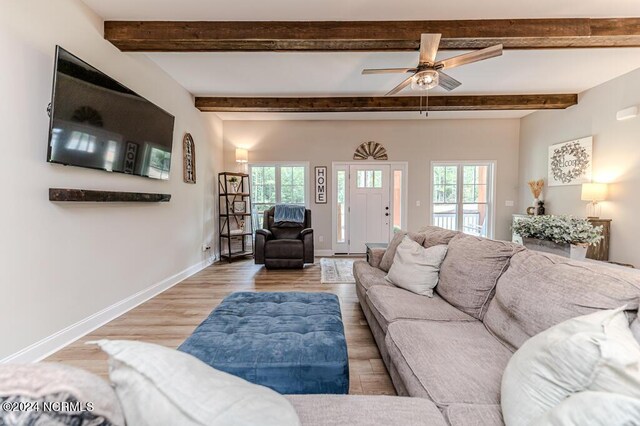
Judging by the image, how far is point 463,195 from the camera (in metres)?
5.90

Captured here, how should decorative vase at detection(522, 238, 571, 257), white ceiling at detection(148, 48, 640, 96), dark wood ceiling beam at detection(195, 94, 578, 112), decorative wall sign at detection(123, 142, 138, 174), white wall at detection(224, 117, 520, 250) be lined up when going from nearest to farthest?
decorative wall sign at detection(123, 142, 138, 174) < decorative vase at detection(522, 238, 571, 257) < white ceiling at detection(148, 48, 640, 96) < dark wood ceiling beam at detection(195, 94, 578, 112) < white wall at detection(224, 117, 520, 250)

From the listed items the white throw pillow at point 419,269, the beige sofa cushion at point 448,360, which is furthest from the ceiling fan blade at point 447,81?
the beige sofa cushion at point 448,360

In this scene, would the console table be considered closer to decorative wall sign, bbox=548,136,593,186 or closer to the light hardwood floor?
decorative wall sign, bbox=548,136,593,186

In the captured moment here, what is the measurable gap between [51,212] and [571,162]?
21.4ft

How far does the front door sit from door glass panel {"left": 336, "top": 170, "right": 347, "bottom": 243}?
126mm

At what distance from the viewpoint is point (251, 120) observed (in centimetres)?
571

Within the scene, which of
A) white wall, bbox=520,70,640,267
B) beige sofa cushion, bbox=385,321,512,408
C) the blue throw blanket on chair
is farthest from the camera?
the blue throw blanket on chair

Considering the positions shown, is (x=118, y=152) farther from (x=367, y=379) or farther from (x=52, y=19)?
(x=367, y=379)

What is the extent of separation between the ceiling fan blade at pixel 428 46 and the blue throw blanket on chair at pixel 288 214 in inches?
123

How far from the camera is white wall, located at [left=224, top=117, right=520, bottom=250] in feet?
18.9

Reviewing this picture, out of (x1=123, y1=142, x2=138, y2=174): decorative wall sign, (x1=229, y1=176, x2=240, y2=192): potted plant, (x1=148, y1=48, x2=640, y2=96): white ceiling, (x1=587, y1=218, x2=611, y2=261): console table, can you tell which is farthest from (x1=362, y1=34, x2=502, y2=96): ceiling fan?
(x1=229, y1=176, x2=240, y2=192): potted plant

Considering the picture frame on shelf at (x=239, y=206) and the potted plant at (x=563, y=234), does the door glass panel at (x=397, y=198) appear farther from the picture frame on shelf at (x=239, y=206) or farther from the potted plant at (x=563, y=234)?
the picture frame on shelf at (x=239, y=206)

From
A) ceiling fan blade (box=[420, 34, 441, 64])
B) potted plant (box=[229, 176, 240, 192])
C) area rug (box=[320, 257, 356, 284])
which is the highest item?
ceiling fan blade (box=[420, 34, 441, 64])

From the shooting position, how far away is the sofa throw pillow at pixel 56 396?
0.43m
